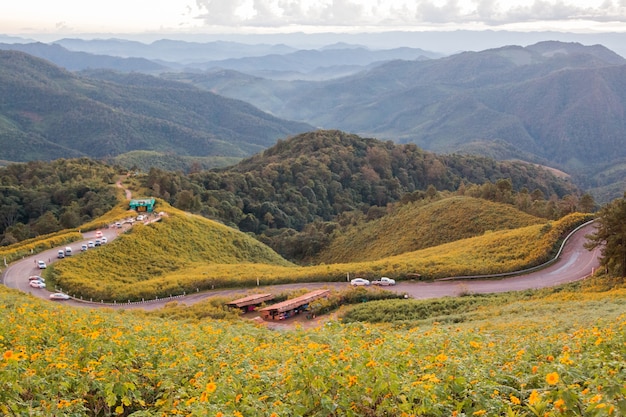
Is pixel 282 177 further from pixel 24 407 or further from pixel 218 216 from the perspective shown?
pixel 24 407

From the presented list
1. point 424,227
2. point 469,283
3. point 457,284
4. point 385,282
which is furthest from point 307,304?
point 424,227

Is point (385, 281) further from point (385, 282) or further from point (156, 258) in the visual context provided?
point (156, 258)

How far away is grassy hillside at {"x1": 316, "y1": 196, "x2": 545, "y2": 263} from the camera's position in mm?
51000

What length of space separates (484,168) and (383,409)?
452 ft

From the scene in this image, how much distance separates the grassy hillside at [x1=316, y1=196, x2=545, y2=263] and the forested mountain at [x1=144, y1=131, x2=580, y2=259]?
4.66 meters

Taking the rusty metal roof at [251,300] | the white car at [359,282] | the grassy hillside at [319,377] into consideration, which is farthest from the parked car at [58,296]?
the grassy hillside at [319,377]

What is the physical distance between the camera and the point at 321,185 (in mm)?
98875

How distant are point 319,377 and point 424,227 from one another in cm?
4905

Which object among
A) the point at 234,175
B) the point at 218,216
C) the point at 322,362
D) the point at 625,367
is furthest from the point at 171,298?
the point at 234,175

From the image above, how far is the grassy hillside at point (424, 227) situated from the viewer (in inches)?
2008

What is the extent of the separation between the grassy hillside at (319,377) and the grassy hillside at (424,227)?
4086cm

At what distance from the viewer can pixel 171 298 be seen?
3322 cm

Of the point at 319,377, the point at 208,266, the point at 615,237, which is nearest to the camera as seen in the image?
the point at 319,377

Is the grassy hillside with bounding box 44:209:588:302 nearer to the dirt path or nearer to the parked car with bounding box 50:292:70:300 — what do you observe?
the dirt path
